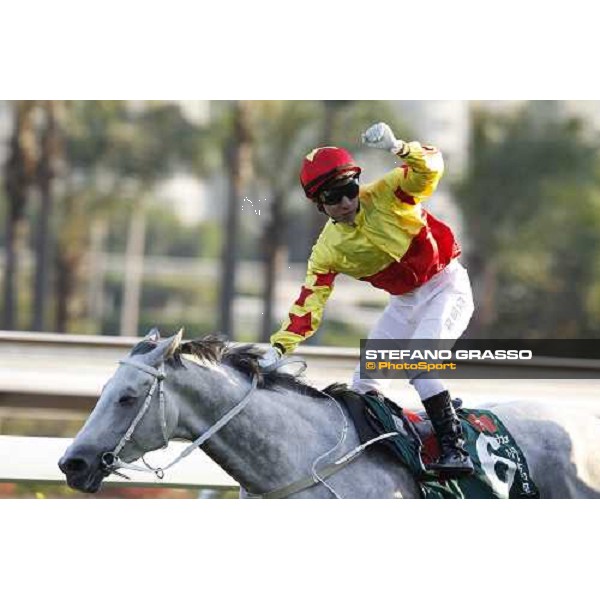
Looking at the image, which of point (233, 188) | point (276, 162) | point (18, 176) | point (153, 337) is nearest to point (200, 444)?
point (153, 337)

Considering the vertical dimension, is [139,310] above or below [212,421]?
below

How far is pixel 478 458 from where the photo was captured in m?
4.42

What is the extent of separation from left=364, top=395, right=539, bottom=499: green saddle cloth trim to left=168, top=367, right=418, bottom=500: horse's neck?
223 mm

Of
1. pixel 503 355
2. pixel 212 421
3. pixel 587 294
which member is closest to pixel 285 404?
pixel 212 421

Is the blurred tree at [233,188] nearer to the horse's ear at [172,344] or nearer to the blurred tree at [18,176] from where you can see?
the blurred tree at [18,176]

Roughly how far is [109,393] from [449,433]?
1.32 m

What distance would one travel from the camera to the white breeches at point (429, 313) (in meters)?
4.46

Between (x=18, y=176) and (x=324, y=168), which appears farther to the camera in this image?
(x=18, y=176)

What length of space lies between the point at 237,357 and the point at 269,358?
0.14 metres

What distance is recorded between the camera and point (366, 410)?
4.34 meters

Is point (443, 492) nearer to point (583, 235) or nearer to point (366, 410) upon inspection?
point (366, 410)

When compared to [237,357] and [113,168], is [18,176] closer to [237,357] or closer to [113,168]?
[113,168]

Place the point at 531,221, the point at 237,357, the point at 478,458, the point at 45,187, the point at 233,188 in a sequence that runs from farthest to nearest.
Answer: the point at 45,187, the point at 233,188, the point at 531,221, the point at 478,458, the point at 237,357

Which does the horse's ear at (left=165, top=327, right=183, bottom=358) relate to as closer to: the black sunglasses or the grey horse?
the grey horse
